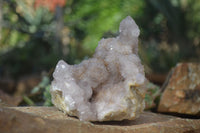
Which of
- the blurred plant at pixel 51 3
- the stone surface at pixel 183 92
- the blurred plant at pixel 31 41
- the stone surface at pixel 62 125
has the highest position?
the blurred plant at pixel 51 3

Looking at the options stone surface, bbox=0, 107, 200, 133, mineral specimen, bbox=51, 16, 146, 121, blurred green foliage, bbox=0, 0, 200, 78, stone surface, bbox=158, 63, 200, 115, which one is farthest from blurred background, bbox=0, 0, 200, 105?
stone surface, bbox=0, 107, 200, 133

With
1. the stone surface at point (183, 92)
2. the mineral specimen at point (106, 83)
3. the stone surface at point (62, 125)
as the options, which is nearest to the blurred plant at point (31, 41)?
the stone surface at point (183, 92)

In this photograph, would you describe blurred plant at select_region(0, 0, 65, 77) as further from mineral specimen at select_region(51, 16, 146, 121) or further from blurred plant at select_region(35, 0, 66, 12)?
mineral specimen at select_region(51, 16, 146, 121)

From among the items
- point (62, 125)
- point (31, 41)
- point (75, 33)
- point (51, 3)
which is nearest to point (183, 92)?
point (62, 125)

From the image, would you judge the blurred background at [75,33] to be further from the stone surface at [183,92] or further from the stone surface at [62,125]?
the stone surface at [62,125]

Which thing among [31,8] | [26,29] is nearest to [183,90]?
[26,29]

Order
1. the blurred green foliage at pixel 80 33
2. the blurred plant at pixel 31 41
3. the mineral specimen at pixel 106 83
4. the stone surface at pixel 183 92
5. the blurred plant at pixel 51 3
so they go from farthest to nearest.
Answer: the blurred plant at pixel 31 41, the blurred green foliage at pixel 80 33, the blurred plant at pixel 51 3, the stone surface at pixel 183 92, the mineral specimen at pixel 106 83
